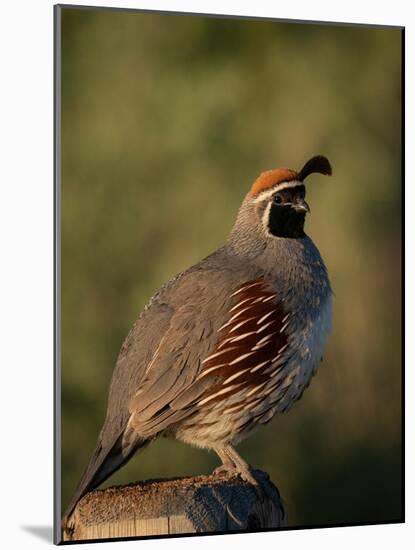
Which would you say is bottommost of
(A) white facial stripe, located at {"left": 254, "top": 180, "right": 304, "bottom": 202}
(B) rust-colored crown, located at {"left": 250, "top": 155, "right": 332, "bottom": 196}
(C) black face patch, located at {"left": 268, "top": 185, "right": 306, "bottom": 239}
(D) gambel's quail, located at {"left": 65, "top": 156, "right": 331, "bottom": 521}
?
(D) gambel's quail, located at {"left": 65, "top": 156, "right": 331, "bottom": 521}

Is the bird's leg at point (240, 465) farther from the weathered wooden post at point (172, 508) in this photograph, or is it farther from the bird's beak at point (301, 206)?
the bird's beak at point (301, 206)

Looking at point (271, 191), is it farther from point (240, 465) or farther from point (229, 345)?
point (240, 465)

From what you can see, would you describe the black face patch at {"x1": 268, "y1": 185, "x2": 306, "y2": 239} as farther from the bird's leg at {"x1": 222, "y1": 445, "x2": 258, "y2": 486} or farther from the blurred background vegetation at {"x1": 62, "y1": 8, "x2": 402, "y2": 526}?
the bird's leg at {"x1": 222, "y1": 445, "x2": 258, "y2": 486}

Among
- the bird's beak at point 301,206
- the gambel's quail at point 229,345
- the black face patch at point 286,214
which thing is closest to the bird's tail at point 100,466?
the gambel's quail at point 229,345

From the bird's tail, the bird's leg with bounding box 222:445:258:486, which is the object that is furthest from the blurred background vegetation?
the bird's leg with bounding box 222:445:258:486

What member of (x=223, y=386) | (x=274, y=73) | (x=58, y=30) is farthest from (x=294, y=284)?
(x=58, y=30)

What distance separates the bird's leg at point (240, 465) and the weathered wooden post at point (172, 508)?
45 millimetres

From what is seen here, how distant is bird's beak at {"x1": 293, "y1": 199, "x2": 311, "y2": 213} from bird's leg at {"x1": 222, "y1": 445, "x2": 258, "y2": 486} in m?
1.31

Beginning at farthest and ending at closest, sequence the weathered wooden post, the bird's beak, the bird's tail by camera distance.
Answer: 1. the bird's beak
2. the bird's tail
3. the weathered wooden post

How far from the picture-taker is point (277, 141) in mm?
7371

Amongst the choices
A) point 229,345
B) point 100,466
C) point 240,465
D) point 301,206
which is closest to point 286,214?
point 301,206

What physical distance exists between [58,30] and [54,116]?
0.43 meters

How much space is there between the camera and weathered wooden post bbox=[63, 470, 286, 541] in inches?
259

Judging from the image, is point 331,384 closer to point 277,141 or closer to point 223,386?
point 223,386
